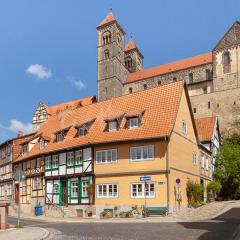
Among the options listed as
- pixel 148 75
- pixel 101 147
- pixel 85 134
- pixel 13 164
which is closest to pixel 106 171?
pixel 101 147

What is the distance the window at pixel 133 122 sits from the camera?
113ft

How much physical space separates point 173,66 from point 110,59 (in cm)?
1619

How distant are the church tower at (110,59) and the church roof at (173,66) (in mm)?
3831

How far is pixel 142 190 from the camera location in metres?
32.0

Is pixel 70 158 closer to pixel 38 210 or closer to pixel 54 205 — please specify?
pixel 54 205

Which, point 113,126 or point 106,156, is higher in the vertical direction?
point 113,126

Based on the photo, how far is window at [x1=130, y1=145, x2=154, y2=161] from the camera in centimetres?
3228

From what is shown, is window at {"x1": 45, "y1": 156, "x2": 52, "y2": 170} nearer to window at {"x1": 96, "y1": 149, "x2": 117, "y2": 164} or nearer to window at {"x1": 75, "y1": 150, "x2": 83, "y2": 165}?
window at {"x1": 75, "y1": 150, "x2": 83, "y2": 165}

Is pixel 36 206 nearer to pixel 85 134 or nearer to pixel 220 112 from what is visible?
pixel 85 134

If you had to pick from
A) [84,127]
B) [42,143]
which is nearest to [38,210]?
[42,143]

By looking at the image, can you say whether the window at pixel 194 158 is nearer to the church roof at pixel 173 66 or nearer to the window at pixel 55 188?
the window at pixel 55 188

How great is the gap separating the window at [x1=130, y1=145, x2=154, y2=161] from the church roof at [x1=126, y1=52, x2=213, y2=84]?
209 ft

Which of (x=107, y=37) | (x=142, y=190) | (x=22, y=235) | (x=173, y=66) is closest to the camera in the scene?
(x=22, y=235)

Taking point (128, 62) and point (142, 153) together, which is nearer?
point (142, 153)
